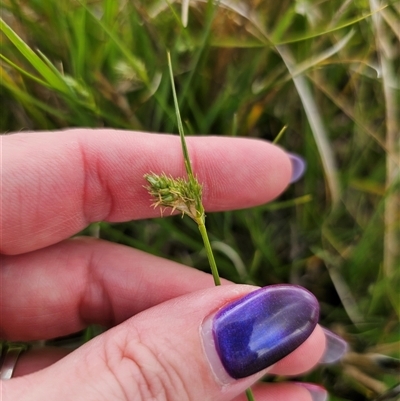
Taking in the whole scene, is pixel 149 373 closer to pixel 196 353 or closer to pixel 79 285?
pixel 196 353

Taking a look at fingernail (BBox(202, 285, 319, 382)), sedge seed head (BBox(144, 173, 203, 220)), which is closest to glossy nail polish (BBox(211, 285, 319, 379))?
fingernail (BBox(202, 285, 319, 382))

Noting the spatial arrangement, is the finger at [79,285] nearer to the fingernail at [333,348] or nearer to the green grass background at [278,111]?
the green grass background at [278,111]

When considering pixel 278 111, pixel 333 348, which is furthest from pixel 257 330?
pixel 278 111

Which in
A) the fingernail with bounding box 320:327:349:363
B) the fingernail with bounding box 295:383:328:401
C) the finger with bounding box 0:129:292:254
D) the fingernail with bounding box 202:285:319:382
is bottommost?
the fingernail with bounding box 295:383:328:401

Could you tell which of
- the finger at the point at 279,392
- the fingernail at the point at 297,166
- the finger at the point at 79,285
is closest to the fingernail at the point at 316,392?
the finger at the point at 279,392

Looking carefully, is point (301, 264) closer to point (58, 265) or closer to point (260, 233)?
point (260, 233)

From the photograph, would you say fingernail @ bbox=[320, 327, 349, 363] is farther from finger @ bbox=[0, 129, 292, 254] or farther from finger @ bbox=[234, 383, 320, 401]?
finger @ bbox=[0, 129, 292, 254]
